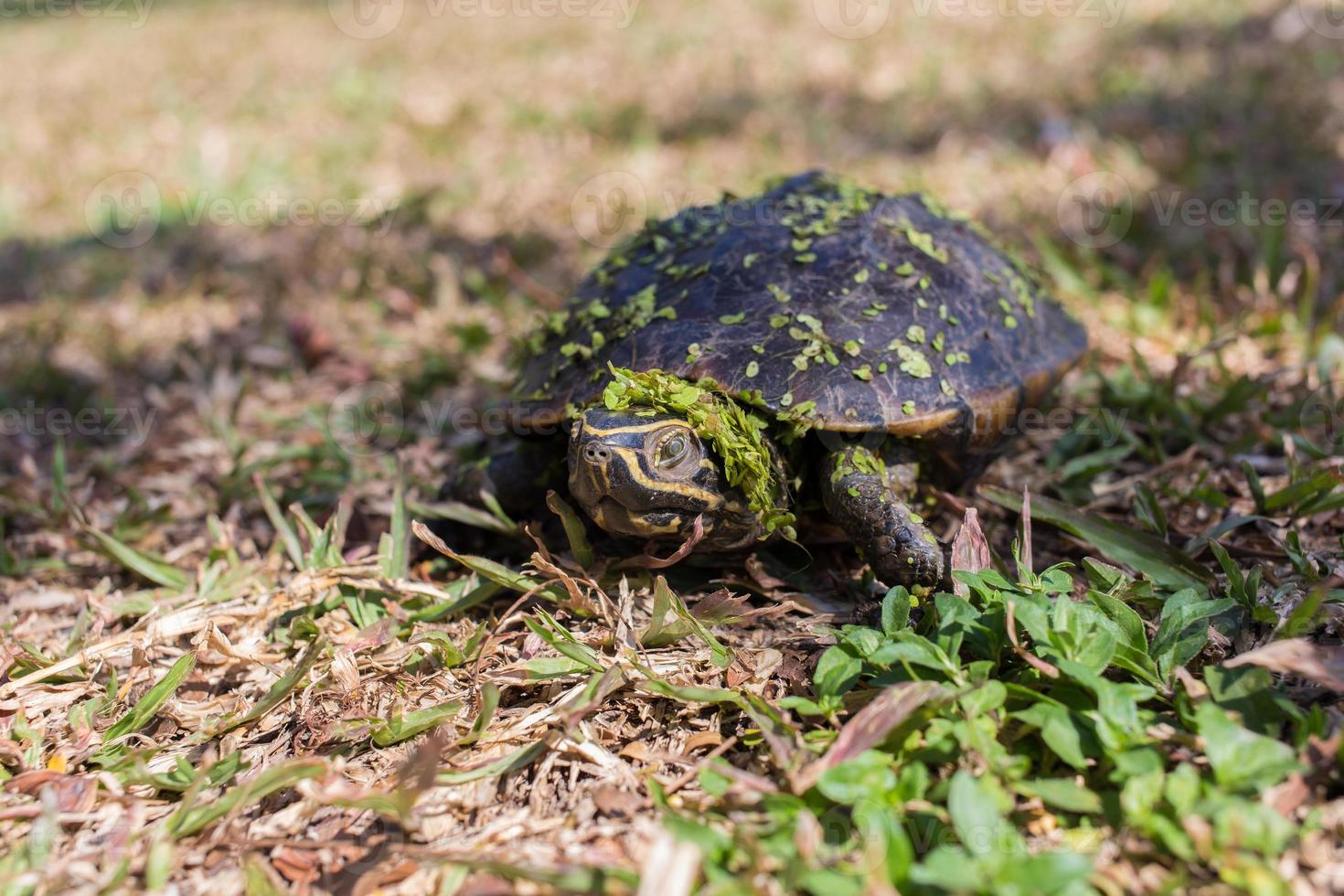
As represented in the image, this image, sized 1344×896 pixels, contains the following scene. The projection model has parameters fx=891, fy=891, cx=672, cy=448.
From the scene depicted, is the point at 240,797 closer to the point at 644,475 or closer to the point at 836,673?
the point at 644,475

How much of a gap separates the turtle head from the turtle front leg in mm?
352

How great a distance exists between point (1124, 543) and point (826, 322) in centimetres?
130

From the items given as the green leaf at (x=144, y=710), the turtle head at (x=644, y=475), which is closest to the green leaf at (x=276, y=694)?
the green leaf at (x=144, y=710)

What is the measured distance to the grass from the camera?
2094mm

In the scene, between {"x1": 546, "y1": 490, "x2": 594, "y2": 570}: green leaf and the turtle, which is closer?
the turtle

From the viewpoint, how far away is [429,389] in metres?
5.03

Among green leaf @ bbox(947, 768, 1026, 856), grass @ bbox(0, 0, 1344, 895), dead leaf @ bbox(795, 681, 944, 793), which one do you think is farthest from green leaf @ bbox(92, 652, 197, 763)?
green leaf @ bbox(947, 768, 1026, 856)

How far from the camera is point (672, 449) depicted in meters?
2.71

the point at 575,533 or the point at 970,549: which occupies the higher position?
the point at 970,549

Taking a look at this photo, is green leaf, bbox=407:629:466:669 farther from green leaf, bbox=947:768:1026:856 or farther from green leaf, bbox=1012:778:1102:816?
green leaf, bbox=1012:778:1102:816

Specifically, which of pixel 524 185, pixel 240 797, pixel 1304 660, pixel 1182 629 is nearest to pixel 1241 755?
pixel 1304 660

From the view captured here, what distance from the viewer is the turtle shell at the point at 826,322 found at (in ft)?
9.87

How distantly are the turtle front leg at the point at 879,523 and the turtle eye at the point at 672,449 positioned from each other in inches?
22.1

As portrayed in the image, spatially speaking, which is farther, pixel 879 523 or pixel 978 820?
pixel 879 523
